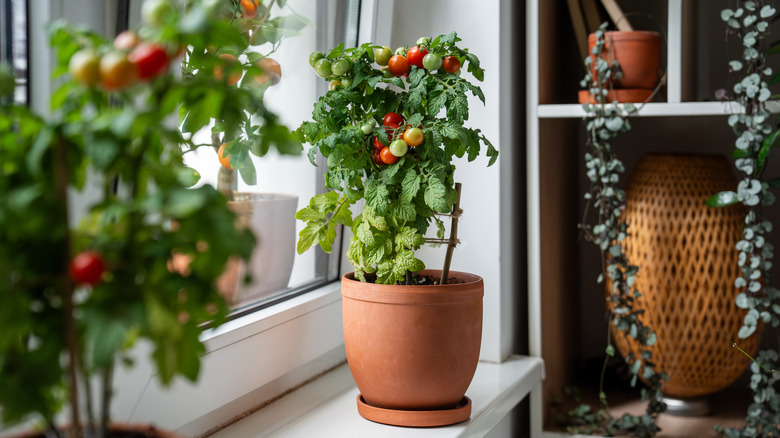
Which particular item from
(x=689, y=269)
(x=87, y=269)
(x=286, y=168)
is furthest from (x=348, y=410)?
(x=87, y=269)

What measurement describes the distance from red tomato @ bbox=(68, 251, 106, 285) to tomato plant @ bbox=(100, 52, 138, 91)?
0.36ft

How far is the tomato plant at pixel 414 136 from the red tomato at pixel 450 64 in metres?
0.10

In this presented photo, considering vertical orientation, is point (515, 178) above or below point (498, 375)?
above

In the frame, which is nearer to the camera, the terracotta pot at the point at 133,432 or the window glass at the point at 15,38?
the terracotta pot at the point at 133,432

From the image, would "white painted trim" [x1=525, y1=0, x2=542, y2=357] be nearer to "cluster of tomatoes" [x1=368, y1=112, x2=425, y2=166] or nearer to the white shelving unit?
the white shelving unit

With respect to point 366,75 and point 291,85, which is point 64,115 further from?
point 291,85

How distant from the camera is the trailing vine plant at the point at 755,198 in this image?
125 centimetres

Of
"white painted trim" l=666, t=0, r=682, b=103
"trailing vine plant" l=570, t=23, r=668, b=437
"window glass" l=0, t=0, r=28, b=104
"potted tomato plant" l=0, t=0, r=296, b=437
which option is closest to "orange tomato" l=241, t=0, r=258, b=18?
"window glass" l=0, t=0, r=28, b=104

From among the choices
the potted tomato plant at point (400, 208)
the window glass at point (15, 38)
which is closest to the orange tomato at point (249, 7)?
the potted tomato plant at point (400, 208)

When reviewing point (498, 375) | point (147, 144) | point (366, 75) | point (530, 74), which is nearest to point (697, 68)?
point (530, 74)

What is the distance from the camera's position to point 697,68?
167 cm

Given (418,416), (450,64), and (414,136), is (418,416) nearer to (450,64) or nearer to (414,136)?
(414,136)

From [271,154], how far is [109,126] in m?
0.73

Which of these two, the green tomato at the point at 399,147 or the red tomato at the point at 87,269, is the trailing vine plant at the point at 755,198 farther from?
the red tomato at the point at 87,269
